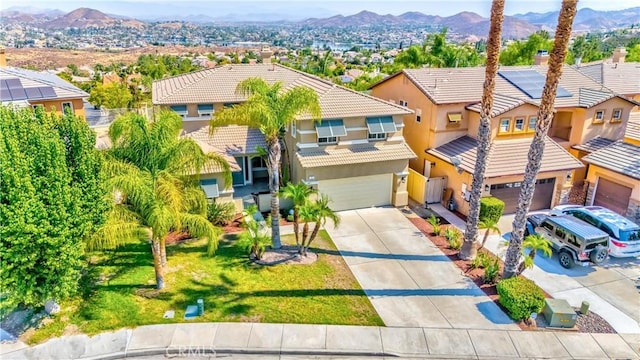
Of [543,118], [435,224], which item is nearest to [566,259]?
[435,224]

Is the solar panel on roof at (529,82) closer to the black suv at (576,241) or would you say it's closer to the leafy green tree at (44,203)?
the black suv at (576,241)

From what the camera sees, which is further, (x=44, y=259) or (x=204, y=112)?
(x=204, y=112)

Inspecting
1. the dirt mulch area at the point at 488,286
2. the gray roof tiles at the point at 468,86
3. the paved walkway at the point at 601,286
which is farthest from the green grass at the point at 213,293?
the gray roof tiles at the point at 468,86

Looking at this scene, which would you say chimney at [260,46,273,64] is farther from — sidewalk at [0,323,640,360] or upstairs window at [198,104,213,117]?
sidewalk at [0,323,640,360]

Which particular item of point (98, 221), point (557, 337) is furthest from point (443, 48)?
point (98, 221)

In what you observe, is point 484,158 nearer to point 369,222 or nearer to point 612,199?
point 369,222

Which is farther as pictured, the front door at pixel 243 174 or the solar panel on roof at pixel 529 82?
the solar panel on roof at pixel 529 82
